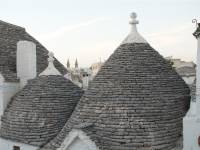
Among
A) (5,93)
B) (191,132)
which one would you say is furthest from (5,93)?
(191,132)

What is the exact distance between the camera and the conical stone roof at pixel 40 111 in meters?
14.5

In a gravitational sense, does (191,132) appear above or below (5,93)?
below

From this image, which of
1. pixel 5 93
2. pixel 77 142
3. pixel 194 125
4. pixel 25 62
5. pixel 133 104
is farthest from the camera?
pixel 25 62

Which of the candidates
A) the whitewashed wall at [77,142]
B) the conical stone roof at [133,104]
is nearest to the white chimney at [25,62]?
the conical stone roof at [133,104]

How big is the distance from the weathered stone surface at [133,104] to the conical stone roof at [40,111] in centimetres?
95

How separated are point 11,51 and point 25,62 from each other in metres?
1.64

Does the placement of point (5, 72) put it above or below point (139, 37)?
below

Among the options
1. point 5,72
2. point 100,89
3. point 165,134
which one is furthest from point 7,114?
point 165,134

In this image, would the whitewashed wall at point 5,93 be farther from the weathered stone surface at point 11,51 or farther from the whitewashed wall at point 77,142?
the whitewashed wall at point 77,142

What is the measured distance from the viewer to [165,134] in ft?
40.0

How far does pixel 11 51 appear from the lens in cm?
1942

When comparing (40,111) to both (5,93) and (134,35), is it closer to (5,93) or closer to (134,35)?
(5,93)

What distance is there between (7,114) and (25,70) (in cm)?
282

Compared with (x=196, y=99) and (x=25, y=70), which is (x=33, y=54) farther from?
(x=196, y=99)
